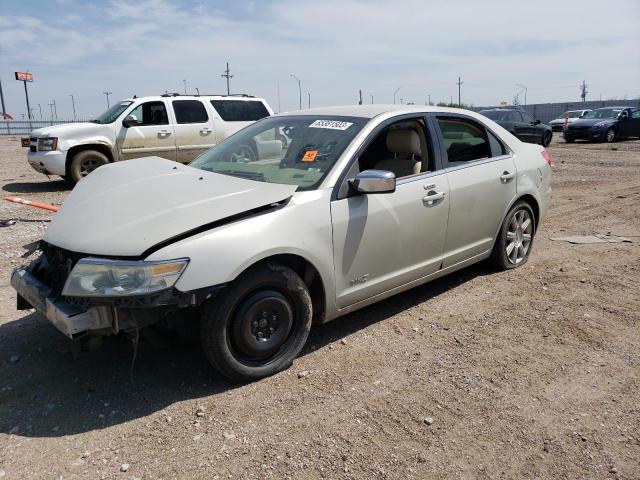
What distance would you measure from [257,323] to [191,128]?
8.94 meters

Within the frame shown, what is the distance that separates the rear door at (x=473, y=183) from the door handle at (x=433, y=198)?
0.15m

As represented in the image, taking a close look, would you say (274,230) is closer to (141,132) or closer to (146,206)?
(146,206)

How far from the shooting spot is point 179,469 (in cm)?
251

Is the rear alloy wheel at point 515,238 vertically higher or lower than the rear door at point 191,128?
lower

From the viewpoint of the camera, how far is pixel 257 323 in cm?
317

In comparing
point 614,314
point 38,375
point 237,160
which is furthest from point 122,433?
A: point 614,314

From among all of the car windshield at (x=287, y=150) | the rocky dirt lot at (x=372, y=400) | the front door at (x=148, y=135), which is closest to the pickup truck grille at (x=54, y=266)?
the rocky dirt lot at (x=372, y=400)

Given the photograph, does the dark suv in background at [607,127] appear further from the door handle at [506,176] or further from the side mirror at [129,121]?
the door handle at [506,176]

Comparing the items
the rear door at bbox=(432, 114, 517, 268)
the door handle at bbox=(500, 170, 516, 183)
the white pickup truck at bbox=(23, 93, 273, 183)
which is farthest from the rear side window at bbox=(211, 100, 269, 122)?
the door handle at bbox=(500, 170, 516, 183)

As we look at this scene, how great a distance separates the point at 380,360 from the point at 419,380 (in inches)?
13.3

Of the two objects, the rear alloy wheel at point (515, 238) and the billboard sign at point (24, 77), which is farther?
the billboard sign at point (24, 77)

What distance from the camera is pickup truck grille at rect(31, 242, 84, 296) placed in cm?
296

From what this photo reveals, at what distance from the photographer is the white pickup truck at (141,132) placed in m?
10.2

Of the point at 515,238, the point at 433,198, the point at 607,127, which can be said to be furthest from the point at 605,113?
the point at 433,198
